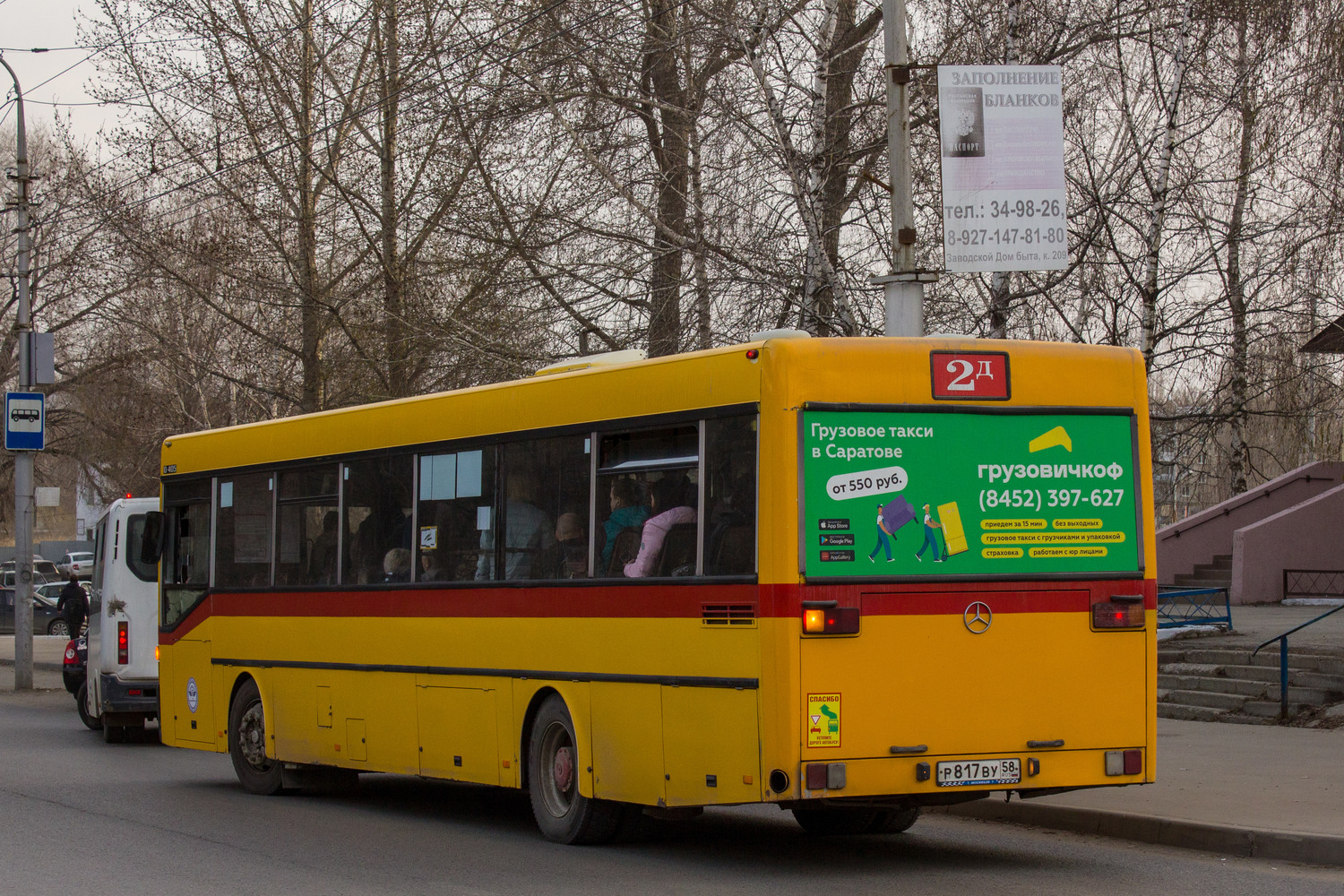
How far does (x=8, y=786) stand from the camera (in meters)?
13.1

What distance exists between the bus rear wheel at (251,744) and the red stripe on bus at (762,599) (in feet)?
9.71

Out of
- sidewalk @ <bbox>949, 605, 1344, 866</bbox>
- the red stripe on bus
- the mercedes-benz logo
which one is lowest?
sidewalk @ <bbox>949, 605, 1344, 866</bbox>

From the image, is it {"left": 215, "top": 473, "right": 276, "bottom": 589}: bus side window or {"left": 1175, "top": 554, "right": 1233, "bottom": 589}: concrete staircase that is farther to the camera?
{"left": 1175, "top": 554, "right": 1233, "bottom": 589}: concrete staircase

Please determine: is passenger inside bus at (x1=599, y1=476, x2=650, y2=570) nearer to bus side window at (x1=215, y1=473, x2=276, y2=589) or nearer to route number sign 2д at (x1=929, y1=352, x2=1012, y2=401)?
route number sign 2д at (x1=929, y1=352, x2=1012, y2=401)

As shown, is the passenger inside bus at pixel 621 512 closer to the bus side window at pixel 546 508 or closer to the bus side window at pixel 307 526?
the bus side window at pixel 546 508

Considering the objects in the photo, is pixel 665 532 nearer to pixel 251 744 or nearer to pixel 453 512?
pixel 453 512

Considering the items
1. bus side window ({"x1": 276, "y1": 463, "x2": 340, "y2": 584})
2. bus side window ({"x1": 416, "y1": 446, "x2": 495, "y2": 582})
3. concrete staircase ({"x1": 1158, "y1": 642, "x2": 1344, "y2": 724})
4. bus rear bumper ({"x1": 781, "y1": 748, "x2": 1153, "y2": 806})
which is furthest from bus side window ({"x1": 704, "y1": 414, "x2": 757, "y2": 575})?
concrete staircase ({"x1": 1158, "y1": 642, "x2": 1344, "y2": 724})

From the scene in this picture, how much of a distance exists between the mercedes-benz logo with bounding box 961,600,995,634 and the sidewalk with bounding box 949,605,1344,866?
6.90ft

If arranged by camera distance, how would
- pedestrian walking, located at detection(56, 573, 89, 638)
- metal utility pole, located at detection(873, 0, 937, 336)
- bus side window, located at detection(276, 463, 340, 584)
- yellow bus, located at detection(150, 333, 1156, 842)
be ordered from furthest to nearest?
pedestrian walking, located at detection(56, 573, 89, 638) < metal utility pole, located at detection(873, 0, 937, 336) < bus side window, located at detection(276, 463, 340, 584) < yellow bus, located at detection(150, 333, 1156, 842)

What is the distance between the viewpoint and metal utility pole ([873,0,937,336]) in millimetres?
12641

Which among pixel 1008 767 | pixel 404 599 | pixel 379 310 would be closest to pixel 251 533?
pixel 404 599

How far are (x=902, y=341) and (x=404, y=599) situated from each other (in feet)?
14.8

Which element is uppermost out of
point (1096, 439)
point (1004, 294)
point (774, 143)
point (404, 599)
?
point (774, 143)

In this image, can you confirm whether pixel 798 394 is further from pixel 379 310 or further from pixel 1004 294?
pixel 379 310
